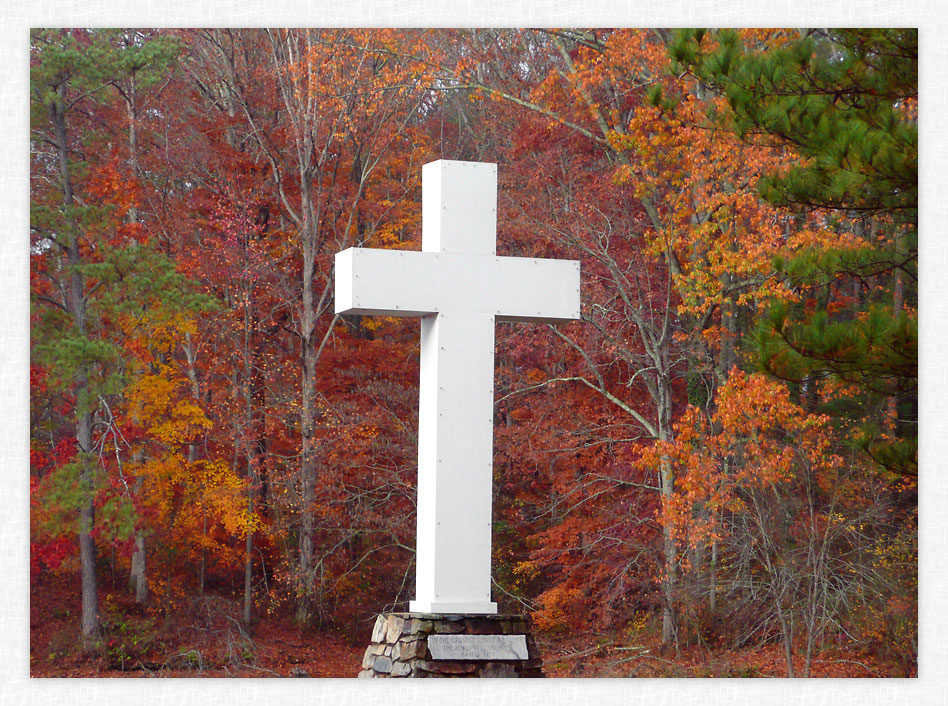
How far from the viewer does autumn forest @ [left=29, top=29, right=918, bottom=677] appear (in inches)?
316

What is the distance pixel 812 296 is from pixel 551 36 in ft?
10.6

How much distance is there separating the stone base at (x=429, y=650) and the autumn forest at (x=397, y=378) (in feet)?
12.8

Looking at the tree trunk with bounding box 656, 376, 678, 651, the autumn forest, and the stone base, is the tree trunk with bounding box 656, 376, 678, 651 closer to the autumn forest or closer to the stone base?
the autumn forest

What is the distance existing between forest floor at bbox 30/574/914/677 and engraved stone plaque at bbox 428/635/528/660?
455 cm

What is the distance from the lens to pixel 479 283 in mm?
4227

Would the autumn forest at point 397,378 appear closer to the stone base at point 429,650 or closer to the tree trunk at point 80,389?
the tree trunk at point 80,389

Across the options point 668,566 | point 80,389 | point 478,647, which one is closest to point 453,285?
point 478,647

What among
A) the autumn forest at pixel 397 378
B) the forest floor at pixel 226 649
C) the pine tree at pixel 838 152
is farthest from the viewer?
the forest floor at pixel 226 649

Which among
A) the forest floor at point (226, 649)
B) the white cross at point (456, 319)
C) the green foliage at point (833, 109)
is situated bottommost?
the forest floor at point (226, 649)

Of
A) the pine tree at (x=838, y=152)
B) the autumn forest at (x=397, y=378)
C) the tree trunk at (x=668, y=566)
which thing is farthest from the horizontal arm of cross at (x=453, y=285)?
the tree trunk at (x=668, y=566)

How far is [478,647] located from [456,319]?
115 cm

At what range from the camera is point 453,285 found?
165 inches

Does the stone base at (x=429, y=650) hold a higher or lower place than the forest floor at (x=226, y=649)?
higher

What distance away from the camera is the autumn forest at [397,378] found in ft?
26.3
